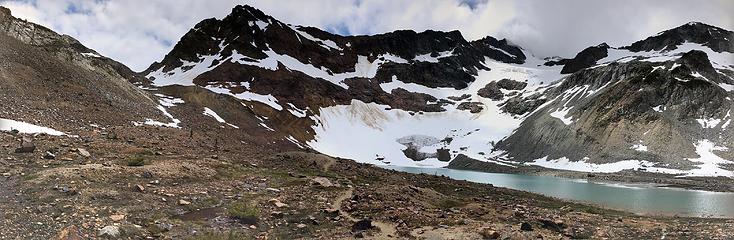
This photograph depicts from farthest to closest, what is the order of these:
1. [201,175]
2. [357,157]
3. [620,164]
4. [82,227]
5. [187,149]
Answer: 1. [357,157]
2. [620,164]
3. [187,149]
4. [201,175]
5. [82,227]

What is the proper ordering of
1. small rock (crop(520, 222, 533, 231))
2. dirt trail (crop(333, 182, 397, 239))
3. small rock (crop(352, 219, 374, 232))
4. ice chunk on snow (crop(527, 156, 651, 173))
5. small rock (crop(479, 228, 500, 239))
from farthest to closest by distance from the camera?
ice chunk on snow (crop(527, 156, 651, 173)) < small rock (crop(520, 222, 533, 231)) < small rock (crop(352, 219, 374, 232)) < small rock (crop(479, 228, 500, 239)) < dirt trail (crop(333, 182, 397, 239))

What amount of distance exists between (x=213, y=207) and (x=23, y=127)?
17792 mm

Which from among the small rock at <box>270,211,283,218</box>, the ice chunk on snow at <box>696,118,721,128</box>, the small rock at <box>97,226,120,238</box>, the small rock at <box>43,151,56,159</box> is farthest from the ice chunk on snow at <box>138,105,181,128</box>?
the ice chunk on snow at <box>696,118,721,128</box>

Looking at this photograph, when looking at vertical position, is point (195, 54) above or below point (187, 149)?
above

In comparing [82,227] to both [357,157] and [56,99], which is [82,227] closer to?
[56,99]

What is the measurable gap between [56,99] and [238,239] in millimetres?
33075

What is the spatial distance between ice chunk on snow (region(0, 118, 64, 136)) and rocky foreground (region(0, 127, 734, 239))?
6.16ft

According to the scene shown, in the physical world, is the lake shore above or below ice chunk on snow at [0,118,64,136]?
above

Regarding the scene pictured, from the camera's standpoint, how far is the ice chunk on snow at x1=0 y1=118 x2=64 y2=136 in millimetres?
29378

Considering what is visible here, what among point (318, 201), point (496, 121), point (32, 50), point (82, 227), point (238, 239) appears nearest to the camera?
point (82, 227)

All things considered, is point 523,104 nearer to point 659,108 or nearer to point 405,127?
point 405,127

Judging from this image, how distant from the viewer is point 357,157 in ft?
476

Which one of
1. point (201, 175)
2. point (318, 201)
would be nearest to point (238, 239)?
point (318, 201)

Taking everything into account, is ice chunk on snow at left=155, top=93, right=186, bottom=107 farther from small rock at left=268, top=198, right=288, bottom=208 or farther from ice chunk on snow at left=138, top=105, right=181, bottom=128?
small rock at left=268, top=198, right=288, bottom=208
